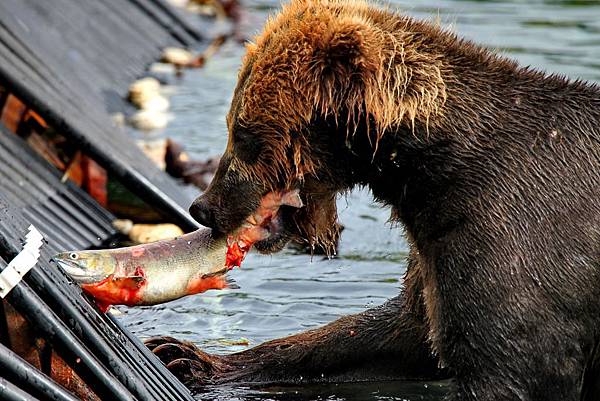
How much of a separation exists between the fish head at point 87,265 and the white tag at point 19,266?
0.14m

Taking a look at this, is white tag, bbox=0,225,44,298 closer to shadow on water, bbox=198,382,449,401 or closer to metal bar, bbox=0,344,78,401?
metal bar, bbox=0,344,78,401

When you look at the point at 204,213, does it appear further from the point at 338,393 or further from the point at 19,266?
the point at 338,393

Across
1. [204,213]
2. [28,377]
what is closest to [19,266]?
[28,377]

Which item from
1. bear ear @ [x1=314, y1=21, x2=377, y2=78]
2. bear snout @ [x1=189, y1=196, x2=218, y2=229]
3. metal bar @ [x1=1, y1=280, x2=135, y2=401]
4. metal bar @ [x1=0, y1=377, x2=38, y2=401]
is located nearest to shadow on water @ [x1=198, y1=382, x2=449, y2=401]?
bear snout @ [x1=189, y1=196, x2=218, y2=229]

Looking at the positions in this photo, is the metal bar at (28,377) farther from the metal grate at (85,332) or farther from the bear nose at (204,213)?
the bear nose at (204,213)

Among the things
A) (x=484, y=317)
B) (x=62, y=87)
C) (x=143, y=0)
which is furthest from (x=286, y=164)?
(x=143, y=0)

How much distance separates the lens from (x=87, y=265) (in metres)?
5.17

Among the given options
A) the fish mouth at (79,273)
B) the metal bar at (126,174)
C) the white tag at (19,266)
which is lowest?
the metal bar at (126,174)

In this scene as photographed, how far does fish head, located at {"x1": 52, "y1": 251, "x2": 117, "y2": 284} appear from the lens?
5.12 meters

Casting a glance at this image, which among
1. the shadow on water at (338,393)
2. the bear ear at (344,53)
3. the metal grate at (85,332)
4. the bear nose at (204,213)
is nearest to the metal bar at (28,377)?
the metal grate at (85,332)

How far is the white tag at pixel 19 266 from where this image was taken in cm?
464

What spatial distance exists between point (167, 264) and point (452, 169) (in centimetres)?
118

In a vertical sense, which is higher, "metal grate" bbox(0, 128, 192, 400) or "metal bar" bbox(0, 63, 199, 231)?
"metal grate" bbox(0, 128, 192, 400)

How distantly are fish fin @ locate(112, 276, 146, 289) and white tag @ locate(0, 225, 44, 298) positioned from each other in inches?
14.4
